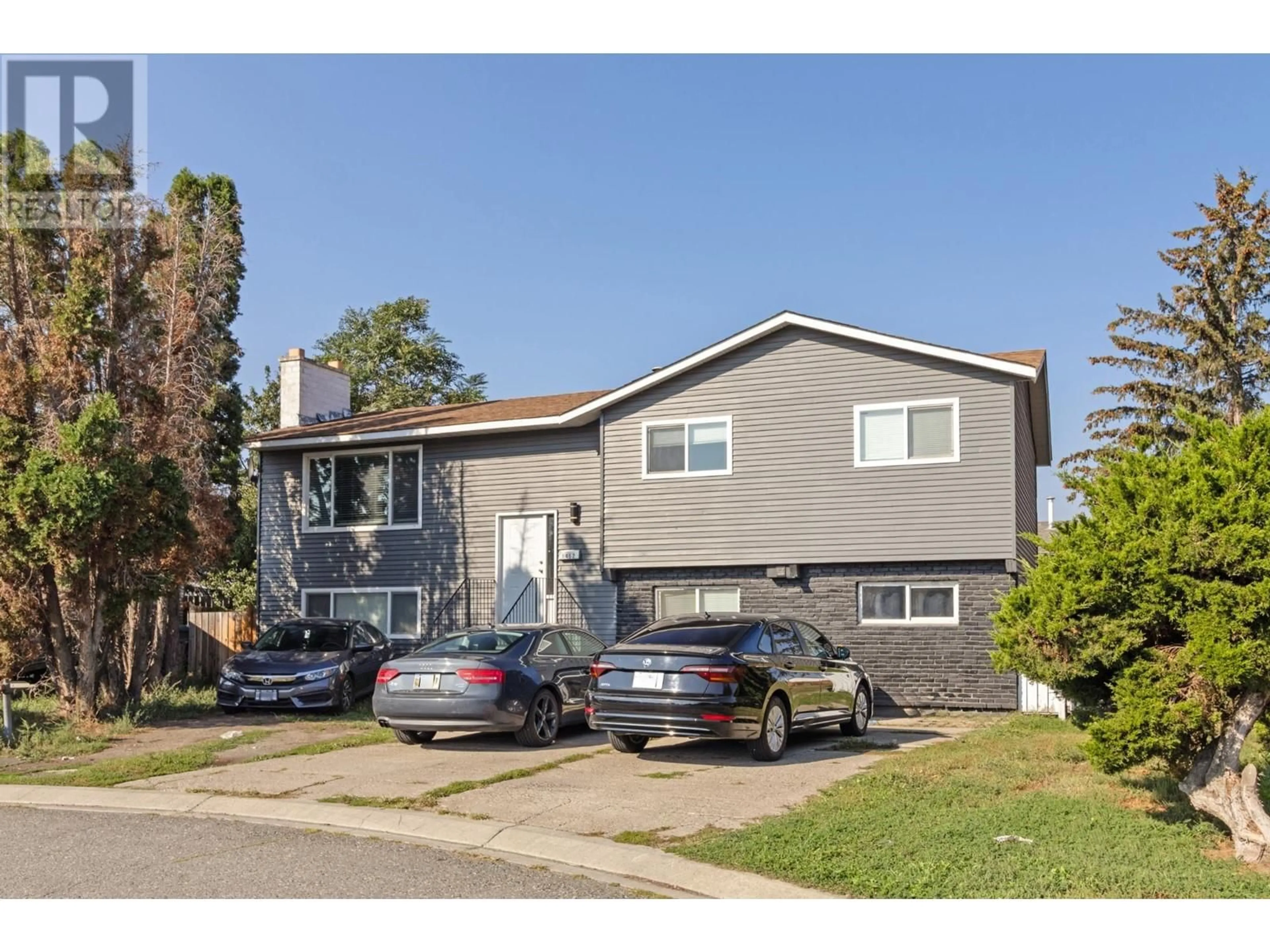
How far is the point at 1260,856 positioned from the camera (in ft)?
24.4

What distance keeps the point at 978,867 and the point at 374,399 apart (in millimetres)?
44730

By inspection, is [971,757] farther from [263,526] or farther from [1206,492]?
[263,526]

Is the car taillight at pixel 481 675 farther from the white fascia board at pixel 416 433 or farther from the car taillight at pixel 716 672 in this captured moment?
the white fascia board at pixel 416 433

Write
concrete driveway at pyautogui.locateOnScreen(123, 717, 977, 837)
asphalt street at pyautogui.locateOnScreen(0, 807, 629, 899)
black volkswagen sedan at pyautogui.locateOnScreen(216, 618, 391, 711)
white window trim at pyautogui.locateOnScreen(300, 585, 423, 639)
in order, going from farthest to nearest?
white window trim at pyautogui.locateOnScreen(300, 585, 423, 639)
black volkswagen sedan at pyautogui.locateOnScreen(216, 618, 391, 711)
concrete driveway at pyautogui.locateOnScreen(123, 717, 977, 837)
asphalt street at pyautogui.locateOnScreen(0, 807, 629, 899)

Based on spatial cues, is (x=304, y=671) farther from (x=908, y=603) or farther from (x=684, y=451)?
(x=908, y=603)

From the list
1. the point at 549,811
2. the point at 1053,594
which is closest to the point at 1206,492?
the point at 1053,594

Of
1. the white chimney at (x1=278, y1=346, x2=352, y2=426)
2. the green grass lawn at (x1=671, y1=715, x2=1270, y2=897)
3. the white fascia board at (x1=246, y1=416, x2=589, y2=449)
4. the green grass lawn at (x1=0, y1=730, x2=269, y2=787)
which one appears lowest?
the green grass lawn at (x1=0, y1=730, x2=269, y2=787)

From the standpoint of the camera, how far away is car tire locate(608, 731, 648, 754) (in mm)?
13102

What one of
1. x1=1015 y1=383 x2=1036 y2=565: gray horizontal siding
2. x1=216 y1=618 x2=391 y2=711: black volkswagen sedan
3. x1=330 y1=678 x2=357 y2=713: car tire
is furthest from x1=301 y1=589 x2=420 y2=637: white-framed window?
x1=1015 y1=383 x2=1036 y2=565: gray horizontal siding

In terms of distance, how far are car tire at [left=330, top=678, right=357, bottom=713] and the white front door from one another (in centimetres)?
459

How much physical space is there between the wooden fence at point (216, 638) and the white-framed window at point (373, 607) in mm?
1318

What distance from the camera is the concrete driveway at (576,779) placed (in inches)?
371

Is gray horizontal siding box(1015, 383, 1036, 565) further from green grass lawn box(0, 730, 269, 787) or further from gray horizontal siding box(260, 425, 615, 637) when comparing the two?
green grass lawn box(0, 730, 269, 787)

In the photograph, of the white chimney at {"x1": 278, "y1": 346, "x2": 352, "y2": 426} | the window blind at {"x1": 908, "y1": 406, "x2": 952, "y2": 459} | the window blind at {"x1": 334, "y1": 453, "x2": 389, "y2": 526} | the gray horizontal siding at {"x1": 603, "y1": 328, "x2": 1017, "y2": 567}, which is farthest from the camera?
the white chimney at {"x1": 278, "y1": 346, "x2": 352, "y2": 426}
